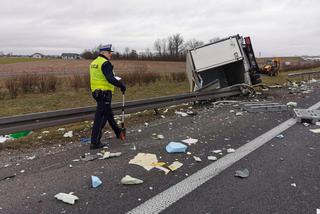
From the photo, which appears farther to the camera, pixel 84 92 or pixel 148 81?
pixel 148 81

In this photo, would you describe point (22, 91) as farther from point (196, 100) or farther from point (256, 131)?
point (256, 131)

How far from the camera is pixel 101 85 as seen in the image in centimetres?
500

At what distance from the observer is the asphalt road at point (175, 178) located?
2924mm

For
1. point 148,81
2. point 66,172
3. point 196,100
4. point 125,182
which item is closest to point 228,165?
point 125,182

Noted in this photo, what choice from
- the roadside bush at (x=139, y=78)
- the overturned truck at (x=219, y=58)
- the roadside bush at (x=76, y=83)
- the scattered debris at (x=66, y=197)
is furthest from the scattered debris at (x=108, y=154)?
the roadside bush at (x=139, y=78)

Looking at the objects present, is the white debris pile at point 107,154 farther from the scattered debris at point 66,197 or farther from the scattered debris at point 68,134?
the scattered debris at point 68,134

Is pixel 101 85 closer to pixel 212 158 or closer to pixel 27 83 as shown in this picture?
pixel 212 158

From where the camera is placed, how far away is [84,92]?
1577cm

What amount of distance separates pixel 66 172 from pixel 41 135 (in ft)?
8.30

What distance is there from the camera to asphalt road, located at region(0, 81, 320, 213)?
2.92 m

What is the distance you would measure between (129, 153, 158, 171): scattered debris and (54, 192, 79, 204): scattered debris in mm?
1115

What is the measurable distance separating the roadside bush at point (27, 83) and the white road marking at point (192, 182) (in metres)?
13.5

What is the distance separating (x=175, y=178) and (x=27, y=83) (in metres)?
14.0

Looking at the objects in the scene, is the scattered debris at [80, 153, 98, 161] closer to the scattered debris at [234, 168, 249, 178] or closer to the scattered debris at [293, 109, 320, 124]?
the scattered debris at [234, 168, 249, 178]
